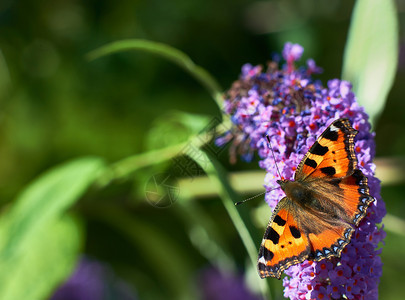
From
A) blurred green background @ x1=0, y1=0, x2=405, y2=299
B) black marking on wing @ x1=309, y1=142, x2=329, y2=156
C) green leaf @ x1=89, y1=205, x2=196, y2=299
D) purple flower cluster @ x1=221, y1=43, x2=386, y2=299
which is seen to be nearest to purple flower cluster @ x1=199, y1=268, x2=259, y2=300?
blurred green background @ x1=0, y1=0, x2=405, y2=299

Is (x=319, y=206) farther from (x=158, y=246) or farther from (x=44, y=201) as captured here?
(x=158, y=246)

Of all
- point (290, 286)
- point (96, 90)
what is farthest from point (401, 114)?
point (290, 286)

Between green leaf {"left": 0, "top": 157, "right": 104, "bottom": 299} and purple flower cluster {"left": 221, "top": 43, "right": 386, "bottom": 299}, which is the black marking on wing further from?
green leaf {"left": 0, "top": 157, "right": 104, "bottom": 299}

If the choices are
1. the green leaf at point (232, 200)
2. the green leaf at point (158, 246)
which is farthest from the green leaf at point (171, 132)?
the green leaf at point (158, 246)

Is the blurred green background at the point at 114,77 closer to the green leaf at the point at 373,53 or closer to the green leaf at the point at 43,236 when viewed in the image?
the green leaf at the point at 43,236

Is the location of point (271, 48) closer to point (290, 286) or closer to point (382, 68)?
point (382, 68)

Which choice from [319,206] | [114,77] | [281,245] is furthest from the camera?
[114,77]

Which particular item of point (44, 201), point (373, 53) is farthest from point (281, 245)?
point (44, 201)
